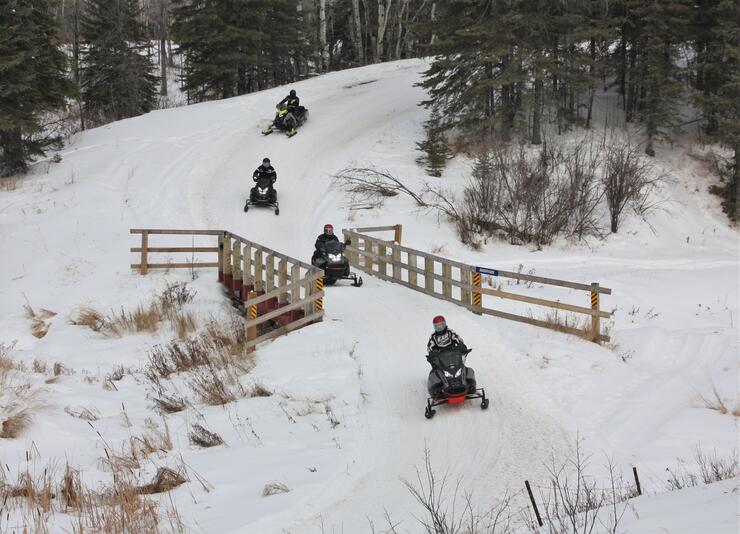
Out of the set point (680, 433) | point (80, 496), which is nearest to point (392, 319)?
point (680, 433)

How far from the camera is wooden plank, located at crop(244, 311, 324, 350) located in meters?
12.1

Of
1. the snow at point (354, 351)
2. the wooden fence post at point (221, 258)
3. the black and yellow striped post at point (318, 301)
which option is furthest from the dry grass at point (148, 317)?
the black and yellow striped post at point (318, 301)

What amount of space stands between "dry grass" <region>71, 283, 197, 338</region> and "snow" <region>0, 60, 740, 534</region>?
1.23ft

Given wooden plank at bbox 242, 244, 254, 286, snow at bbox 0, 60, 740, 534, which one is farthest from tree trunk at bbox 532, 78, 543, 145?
wooden plank at bbox 242, 244, 254, 286

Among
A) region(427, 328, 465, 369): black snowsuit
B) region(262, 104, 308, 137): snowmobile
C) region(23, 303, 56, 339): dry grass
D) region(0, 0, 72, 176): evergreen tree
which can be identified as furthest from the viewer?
region(262, 104, 308, 137): snowmobile

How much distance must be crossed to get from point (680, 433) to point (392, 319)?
6.49m

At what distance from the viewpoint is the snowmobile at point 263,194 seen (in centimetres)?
2212

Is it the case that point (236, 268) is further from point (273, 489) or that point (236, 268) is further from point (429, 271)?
point (273, 489)

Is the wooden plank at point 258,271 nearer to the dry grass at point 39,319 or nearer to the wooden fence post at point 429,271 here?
the wooden fence post at point 429,271

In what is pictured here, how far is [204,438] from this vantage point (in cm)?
822

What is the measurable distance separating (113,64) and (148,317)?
23978 mm

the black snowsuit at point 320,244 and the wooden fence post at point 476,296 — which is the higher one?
the black snowsuit at point 320,244

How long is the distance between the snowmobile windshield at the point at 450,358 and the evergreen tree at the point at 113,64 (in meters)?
29.7

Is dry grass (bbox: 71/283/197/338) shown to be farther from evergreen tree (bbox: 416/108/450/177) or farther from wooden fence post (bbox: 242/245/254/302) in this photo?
evergreen tree (bbox: 416/108/450/177)
